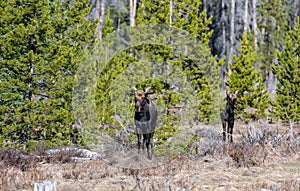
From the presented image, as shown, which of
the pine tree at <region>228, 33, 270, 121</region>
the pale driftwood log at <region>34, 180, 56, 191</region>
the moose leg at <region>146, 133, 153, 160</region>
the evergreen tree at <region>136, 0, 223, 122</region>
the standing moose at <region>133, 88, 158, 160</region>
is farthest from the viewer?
the pine tree at <region>228, 33, 270, 121</region>

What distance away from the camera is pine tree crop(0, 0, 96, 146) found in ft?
38.2

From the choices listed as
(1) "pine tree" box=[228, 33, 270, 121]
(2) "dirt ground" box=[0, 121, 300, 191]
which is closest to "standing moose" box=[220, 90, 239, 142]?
(2) "dirt ground" box=[0, 121, 300, 191]

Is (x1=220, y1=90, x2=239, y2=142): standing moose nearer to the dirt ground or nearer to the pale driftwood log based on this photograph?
the dirt ground

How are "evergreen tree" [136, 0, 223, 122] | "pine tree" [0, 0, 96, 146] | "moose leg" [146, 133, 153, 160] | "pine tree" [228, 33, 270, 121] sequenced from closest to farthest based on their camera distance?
"moose leg" [146, 133, 153, 160] → "pine tree" [0, 0, 96, 146] → "evergreen tree" [136, 0, 223, 122] → "pine tree" [228, 33, 270, 121]

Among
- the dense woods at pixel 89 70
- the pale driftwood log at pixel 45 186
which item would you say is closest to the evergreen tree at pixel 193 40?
the dense woods at pixel 89 70

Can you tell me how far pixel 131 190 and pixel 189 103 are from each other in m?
7.83

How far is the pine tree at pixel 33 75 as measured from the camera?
11633 mm

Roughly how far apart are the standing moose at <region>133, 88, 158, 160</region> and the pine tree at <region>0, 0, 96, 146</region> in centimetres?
214

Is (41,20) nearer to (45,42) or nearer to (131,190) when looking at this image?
(45,42)

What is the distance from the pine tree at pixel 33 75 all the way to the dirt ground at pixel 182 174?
4.89ft

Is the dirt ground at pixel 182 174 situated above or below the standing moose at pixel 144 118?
below

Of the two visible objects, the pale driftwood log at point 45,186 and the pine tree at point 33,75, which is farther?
the pine tree at point 33,75

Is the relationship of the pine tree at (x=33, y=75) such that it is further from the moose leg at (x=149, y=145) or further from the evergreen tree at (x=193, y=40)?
the evergreen tree at (x=193, y=40)

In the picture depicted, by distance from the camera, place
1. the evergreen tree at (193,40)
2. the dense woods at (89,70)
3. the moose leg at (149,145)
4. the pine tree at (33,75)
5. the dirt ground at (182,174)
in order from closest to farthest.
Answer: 1. the dirt ground at (182,174)
2. the moose leg at (149,145)
3. the pine tree at (33,75)
4. the dense woods at (89,70)
5. the evergreen tree at (193,40)
